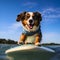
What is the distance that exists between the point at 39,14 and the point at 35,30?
841 millimetres

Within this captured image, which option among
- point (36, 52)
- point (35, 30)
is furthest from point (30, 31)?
point (36, 52)

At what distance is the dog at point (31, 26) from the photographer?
16969 mm

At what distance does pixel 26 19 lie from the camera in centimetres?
1700

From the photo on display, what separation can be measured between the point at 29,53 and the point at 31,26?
1.46 m

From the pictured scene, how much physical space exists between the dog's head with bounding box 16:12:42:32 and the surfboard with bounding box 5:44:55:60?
3.53 feet

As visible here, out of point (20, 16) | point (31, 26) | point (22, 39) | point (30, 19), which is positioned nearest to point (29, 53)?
point (22, 39)

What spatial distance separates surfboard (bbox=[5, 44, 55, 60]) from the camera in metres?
16.2

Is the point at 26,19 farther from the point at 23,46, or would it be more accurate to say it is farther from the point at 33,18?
the point at 23,46

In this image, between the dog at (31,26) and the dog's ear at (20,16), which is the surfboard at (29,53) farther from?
the dog's ear at (20,16)

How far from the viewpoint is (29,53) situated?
1650 centimetres

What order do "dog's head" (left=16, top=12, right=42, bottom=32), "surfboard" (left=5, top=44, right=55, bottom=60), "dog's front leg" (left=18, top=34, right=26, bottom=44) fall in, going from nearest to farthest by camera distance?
"surfboard" (left=5, top=44, right=55, bottom=60) < "dog's head" (left=16, top=12, right=42, bottom=32) < "dog's front leg" (left=18, top=34, right=26, bottom=44)

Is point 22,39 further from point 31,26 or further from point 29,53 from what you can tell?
point 29,53

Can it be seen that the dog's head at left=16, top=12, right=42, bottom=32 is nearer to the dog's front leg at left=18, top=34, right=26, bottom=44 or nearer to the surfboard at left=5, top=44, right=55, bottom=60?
the dog's front leg at left=18, top=34, right=26, bottom=44

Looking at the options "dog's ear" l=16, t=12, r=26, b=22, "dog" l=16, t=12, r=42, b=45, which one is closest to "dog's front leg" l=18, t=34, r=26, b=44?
"dog" l=16, t=12, r=42, b=45
